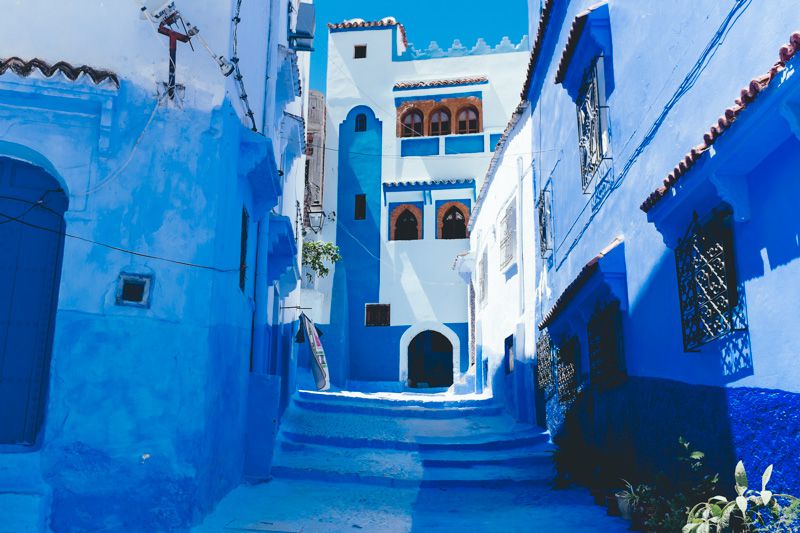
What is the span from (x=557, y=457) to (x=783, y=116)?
6457mm

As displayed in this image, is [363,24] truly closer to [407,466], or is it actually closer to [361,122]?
[361,122]

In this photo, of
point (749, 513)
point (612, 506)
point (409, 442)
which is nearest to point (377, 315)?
point (409, 442)

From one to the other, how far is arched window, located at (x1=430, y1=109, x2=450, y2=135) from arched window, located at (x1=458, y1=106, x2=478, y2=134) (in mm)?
401

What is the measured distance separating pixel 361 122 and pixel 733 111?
21508 mm

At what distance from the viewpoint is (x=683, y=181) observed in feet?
18.9

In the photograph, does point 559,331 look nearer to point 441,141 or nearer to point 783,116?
point 783,116

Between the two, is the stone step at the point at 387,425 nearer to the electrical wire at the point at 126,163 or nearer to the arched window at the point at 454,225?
the electrical wire at the point at 126,163

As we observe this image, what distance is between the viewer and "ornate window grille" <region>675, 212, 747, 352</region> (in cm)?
546

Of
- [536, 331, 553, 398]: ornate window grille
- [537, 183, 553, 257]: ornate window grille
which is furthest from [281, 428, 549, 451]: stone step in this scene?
[537, 183, 553, 257]: ornate window grille

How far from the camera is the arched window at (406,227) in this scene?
961 inches

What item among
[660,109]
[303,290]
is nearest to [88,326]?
[660,109]

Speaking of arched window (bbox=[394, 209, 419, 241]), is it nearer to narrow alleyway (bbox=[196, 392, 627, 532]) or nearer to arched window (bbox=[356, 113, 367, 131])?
arched window (bbox=[356, 113, 367, 131])

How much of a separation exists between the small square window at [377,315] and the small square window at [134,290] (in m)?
16.8

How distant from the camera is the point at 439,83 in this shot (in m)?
24.8
